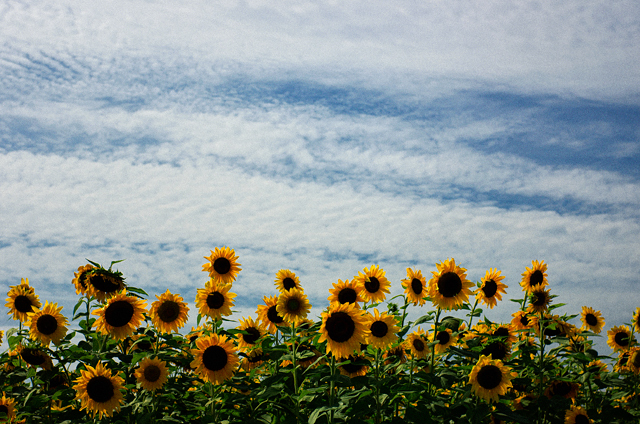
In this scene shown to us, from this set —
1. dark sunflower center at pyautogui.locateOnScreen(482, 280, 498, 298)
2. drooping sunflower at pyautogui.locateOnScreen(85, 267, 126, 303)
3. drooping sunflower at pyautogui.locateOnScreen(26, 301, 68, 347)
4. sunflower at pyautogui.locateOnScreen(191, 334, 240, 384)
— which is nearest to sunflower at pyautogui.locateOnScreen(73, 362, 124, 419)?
sunflower at pyautogui.locateOnScreen(191, 334, 240, 384)

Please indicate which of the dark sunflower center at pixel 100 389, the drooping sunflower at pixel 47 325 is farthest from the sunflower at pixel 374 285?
the drooping sunflower at pixel 47 325

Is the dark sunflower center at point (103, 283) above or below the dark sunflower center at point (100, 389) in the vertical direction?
above

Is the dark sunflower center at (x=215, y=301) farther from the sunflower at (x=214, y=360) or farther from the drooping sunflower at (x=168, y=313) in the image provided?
the sunflower at (x=214, y=360)

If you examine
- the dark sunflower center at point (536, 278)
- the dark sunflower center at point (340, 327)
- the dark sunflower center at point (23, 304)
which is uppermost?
the dark sunflower center at point (23, 304)

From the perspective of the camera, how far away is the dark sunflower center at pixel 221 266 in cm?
887

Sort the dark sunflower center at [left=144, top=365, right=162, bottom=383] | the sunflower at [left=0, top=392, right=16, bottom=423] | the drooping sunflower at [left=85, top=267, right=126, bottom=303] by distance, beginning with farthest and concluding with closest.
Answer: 1. the sunflower at [left=0, top=392, right=16, bottom=423]
2. the drooping sunflower at [left=85, top=267, right=126, bottom=303]
3. the dark sunflower center at [left=144, top=365, right=162, bottom=383]

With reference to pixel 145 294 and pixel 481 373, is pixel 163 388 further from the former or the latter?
pixel 481 373

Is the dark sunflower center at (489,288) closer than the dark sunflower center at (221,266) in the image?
No

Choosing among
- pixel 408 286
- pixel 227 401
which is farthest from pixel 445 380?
pixel 227 401

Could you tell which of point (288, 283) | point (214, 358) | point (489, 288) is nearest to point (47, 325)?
point (214, 358)

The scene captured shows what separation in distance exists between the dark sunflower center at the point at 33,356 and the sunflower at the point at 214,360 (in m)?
3.05

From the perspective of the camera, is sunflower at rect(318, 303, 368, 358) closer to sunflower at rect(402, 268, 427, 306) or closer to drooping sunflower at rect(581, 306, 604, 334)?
sunflower at rect(402, 268, 427, 306)

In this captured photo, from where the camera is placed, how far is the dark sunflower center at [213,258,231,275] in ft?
29.1

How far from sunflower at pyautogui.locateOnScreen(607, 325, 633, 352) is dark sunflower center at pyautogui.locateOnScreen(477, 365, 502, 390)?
522 cm
